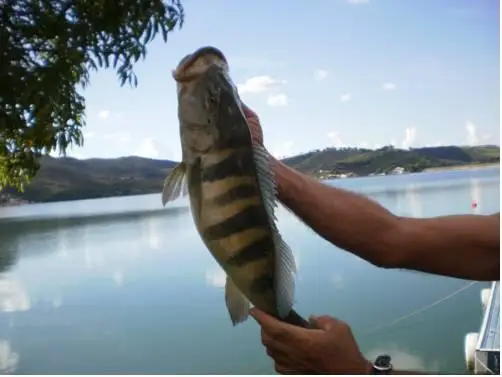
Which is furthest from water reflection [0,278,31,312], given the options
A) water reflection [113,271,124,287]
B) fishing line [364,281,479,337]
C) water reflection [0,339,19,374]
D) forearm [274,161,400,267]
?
forearm [274,161,400,267]

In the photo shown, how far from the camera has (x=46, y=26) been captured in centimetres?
187

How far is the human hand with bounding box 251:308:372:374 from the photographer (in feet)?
1.76

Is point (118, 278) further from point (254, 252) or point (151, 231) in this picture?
point (254, 252)

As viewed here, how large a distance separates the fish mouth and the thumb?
260 mm

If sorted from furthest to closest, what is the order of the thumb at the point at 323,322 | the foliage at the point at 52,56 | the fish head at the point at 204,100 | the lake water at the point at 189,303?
the lake water at the point at 189,303 < the foliage at the point at 52,56 < the thumb at the point at 323,322 < the fish head at the point at 204,100

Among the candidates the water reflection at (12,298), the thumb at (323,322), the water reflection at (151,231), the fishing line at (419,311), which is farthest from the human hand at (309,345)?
the water reflection at (151,231)

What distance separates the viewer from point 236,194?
489 mm

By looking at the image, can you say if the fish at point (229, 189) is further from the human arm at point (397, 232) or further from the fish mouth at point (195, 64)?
the human arm at point (397, 232)

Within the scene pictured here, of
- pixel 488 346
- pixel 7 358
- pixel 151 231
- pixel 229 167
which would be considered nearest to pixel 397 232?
pixel 229 167

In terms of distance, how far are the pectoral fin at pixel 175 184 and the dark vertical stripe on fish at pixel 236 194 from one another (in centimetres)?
4

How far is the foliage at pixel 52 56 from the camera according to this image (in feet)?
6.07

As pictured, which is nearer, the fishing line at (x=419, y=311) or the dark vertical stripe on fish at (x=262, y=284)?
the dark vertical stripe on fish at (x=262, y=284)

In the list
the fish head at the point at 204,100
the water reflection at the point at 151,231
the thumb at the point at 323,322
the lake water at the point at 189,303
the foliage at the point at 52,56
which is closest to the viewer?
the fish head at the point at 204,100

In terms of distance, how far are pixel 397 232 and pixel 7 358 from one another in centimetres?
462
